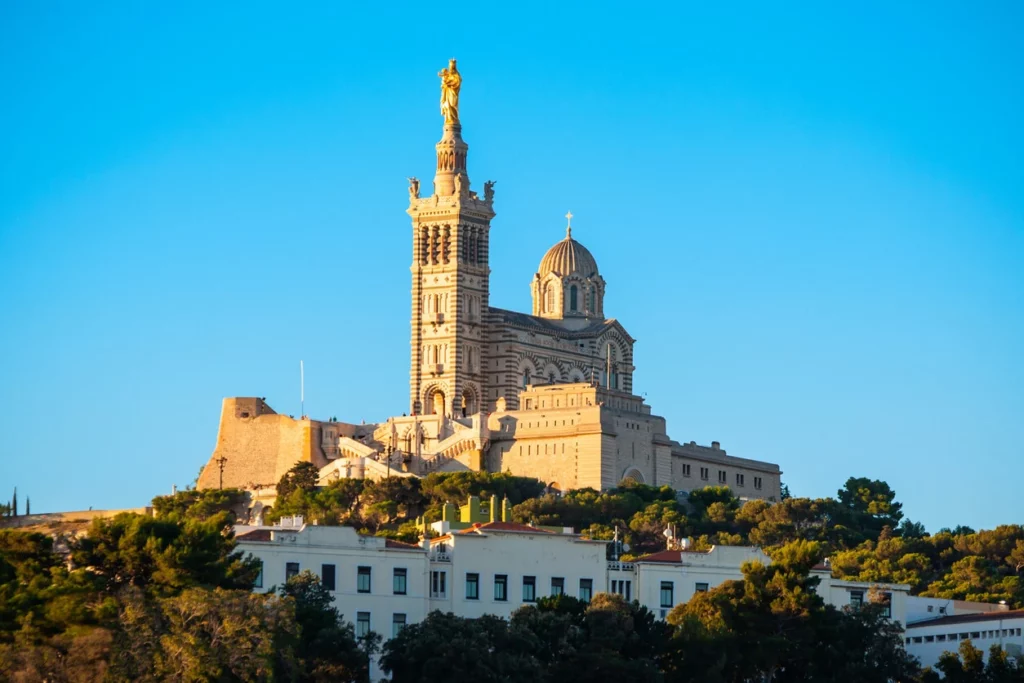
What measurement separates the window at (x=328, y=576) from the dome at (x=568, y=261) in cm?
8478

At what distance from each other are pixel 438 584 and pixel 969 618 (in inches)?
894

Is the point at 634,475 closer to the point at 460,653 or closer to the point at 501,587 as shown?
the point at 501,587

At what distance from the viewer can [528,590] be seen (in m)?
85.9

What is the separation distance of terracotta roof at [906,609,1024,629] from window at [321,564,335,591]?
24.3 meters

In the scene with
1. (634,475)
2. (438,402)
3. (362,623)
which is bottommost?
(362,623)

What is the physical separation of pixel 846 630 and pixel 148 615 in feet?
79.1

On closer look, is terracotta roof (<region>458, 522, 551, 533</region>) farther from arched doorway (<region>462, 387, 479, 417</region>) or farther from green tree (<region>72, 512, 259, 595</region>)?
arched doorway (<region>462, 387, 479, 417</region>)

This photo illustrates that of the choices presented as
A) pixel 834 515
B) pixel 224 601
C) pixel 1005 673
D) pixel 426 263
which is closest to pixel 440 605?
pixel 224 601

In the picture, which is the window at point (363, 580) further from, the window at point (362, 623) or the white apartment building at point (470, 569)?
the window at point (362, 623)

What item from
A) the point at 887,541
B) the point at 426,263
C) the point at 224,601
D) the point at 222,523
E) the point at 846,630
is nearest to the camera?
the point at 224,601

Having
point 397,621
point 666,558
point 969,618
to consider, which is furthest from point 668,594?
point 969,618

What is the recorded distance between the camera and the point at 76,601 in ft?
246

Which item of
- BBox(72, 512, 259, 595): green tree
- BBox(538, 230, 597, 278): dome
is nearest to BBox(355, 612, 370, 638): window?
BBox(72, 512, 259, 595): green tree

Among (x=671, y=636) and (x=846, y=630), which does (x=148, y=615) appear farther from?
(x=846, y=630)
